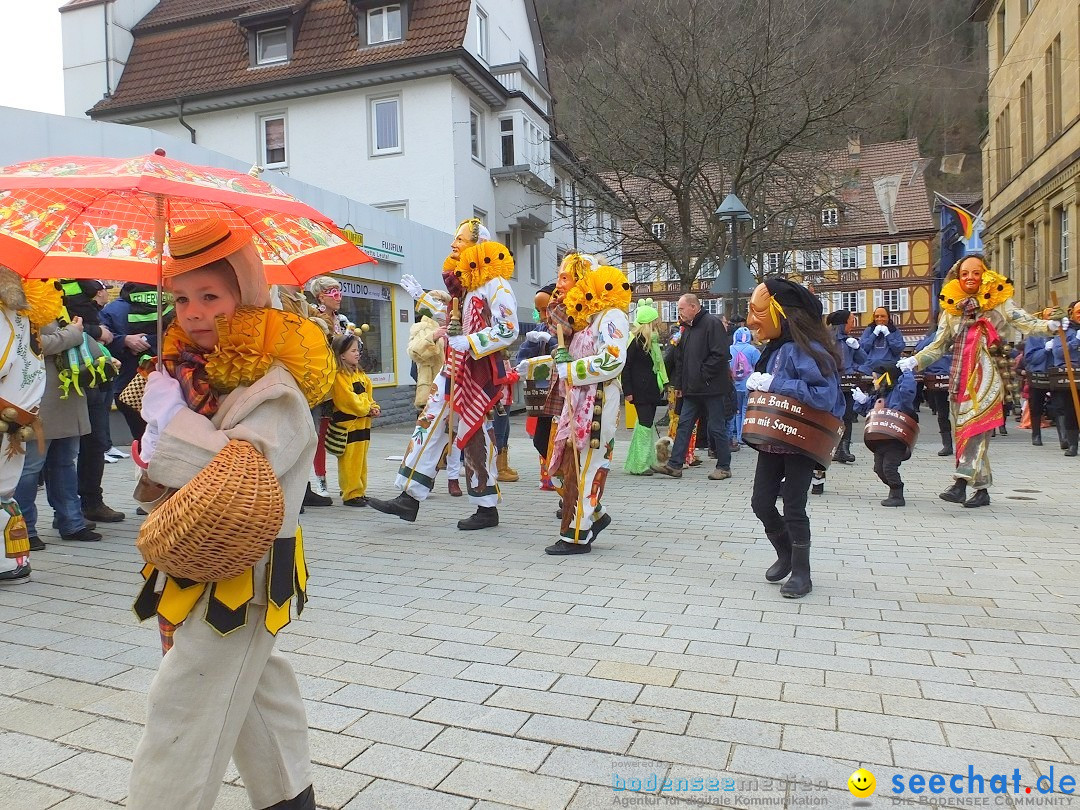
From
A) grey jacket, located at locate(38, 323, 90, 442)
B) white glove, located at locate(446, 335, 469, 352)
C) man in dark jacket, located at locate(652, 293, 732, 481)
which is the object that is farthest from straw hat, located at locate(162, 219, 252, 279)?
man in dark jacket, located at locate(652, 293, 732, 481)

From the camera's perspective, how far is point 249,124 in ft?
78.4

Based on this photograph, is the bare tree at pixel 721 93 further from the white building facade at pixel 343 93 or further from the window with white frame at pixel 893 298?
the window with white frame at pixel 893 298

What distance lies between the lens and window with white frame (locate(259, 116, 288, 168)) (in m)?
23.9

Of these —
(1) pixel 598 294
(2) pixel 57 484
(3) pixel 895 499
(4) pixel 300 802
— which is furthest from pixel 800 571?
(2) pixel 57 484

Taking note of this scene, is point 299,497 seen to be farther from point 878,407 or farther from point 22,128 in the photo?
point 22,128

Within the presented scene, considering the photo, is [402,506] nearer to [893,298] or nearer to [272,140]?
[272,140]

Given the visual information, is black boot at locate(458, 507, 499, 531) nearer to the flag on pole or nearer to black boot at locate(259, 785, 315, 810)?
black boot at locate(259, 785, 315, 810)

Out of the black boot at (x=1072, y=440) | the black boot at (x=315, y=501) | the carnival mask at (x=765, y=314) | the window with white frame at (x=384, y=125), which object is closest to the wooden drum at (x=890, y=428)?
the carnival mask at (x=765, y=314)

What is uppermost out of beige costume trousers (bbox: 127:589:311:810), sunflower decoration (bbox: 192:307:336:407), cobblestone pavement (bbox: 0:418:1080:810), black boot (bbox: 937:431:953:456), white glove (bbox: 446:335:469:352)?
white glove (bbox: 446:335:469:352)

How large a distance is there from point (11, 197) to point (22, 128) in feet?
29.7

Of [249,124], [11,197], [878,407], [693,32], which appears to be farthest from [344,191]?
[11,197]

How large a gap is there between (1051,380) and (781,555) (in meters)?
9.32

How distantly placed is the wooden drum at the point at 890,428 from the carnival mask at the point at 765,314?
3.36 m

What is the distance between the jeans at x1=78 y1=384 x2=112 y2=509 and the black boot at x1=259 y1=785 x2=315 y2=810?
5297 millimetres
